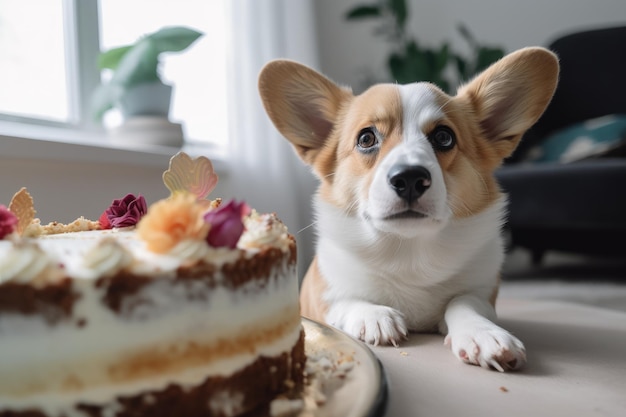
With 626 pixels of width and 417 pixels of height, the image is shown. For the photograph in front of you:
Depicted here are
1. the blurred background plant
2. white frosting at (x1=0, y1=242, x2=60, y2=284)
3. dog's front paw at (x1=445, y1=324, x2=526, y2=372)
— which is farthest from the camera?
the blurred background plant

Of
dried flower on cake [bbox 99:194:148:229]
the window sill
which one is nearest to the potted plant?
the window sill

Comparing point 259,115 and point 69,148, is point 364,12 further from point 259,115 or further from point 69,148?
point 69,148

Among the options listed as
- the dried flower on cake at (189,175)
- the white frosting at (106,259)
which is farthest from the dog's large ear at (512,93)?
the white frosting at (106,259)

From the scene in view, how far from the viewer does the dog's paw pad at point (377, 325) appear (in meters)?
0.99

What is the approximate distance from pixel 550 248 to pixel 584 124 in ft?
2.58

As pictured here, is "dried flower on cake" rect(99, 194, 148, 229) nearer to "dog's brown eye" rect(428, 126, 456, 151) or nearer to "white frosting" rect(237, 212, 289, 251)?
"white frosting" rect(237, 212, 289, 251)

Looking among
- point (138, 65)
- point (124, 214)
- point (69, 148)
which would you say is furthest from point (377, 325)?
point (138, 65)

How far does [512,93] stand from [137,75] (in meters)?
1.27

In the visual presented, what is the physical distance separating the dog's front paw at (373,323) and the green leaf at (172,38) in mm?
1283

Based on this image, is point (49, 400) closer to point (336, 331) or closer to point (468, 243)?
Result: point (336, 331)

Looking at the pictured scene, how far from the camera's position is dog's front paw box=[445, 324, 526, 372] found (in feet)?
2.76

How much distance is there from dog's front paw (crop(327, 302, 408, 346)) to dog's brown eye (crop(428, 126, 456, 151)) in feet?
1.09

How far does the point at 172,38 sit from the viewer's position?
6.40ft

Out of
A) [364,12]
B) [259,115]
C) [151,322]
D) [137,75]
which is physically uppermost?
[364,12]
